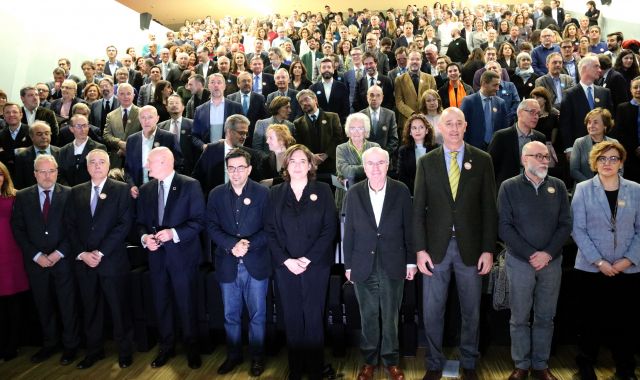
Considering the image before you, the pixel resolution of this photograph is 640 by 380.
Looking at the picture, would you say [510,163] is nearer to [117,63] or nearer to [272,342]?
[272,342]

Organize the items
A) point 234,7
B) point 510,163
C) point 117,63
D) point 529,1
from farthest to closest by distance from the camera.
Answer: point 234,7, point 529,1, point 117,63, point 510,163

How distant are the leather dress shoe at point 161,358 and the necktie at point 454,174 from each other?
2.14 meters

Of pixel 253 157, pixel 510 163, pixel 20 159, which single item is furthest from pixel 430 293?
pixel 20 159

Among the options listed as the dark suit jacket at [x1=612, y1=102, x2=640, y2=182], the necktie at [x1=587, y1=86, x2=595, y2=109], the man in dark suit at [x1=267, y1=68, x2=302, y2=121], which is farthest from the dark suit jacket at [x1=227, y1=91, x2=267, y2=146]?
the dark suit jacket at [x1=612, y1=102, x2=640, y2=182]

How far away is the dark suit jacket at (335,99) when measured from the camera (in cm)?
602

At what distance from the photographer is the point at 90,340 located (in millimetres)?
3648

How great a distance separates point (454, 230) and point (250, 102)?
11.2 ft

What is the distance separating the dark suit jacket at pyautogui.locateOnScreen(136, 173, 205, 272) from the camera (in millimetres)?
3504

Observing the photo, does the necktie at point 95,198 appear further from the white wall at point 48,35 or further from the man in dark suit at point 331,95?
the white wall at point 48,35

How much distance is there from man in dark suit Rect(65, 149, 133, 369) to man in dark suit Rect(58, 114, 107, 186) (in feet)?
3.30

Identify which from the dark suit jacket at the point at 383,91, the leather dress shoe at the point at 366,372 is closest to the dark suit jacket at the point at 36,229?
the leather dress shoe at the point at 366,372

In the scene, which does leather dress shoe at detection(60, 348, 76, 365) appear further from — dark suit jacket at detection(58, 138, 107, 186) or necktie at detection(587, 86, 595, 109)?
necktie at detection(587, 86, 595, 109)

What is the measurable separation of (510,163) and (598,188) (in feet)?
3.85

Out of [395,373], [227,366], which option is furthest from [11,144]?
[395,373]
